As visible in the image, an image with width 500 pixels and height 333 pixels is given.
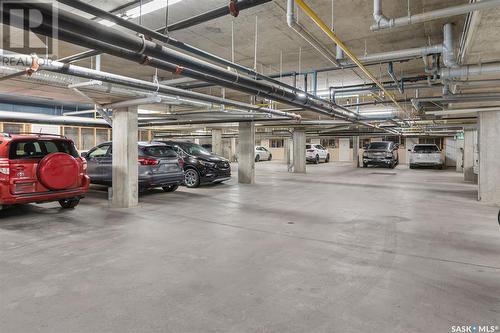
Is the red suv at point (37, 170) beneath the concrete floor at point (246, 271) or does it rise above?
above

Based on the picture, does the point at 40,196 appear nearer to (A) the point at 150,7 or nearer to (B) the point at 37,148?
(B) the point at 37,148

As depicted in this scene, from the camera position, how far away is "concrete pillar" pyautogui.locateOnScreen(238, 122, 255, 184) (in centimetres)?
1046

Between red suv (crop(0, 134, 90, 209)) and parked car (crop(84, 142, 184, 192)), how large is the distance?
5.74 ft

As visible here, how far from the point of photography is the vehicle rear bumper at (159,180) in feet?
23.7

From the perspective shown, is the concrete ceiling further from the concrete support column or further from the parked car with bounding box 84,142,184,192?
the concrete support column

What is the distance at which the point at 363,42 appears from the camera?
5.01 metres

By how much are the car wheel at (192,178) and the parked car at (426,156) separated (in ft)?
47.5

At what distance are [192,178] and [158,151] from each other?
1.87 metres

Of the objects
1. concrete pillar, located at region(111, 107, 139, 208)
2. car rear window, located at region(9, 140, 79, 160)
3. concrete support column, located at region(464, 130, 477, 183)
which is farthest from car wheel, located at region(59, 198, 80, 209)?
concrete support column, located at region(464, 130, 477, 183)

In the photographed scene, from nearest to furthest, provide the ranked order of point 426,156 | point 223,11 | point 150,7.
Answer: point 223,11, point 150,7, point 426,156

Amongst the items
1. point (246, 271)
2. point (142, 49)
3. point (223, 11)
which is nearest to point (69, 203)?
point (142, 49)

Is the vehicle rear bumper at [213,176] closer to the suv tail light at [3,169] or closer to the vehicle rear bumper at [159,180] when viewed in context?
the vehicle rear bumper at [159,180]

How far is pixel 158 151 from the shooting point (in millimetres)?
7719

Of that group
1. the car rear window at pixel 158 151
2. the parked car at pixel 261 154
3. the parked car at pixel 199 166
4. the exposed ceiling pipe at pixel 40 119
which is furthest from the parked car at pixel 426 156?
the exposed ceiling pipe at pixel 40 119
